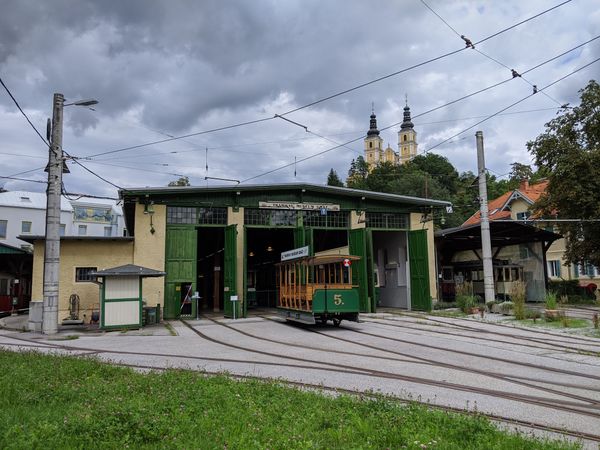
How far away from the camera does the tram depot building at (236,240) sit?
73.8 feet

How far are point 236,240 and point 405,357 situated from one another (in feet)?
45.5

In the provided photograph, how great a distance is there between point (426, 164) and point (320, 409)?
82860 millimetres

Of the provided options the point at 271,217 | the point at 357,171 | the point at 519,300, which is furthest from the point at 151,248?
the point at 357,171

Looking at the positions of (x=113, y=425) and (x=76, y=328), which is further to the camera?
(x=76, y=328)

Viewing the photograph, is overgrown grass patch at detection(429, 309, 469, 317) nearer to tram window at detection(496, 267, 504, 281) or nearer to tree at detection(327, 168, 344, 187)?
tram window at detection(496, 267, 504, 281)

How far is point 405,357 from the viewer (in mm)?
11234

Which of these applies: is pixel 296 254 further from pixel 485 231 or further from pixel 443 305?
pixel 443 305

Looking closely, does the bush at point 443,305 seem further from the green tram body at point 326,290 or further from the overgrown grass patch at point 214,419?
the overgrown grass patch at point 214,419

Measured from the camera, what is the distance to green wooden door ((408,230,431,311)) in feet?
86.3

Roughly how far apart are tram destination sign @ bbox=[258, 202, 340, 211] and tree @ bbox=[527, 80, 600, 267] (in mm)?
13335

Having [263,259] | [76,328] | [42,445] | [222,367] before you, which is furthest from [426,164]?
[42,445]

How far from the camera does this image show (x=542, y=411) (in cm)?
650

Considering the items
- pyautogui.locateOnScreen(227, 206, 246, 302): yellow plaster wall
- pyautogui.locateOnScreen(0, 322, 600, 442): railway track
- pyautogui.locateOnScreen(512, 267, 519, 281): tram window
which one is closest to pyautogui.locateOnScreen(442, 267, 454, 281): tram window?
pyautogui.locateOnScreen(512, 267, 519, 281): tram window

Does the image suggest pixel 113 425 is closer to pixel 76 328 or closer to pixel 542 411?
pixel 542 411
